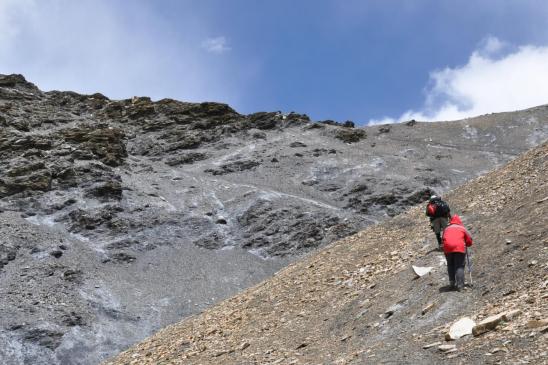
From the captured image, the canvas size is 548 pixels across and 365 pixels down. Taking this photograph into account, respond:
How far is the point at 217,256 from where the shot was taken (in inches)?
1746

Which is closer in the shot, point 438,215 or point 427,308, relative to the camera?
point 427,308

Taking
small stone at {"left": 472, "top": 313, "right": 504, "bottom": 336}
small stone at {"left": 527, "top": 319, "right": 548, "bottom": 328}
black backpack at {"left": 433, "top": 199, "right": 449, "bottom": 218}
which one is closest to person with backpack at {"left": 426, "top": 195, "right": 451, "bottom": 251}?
black backpack at {"left": 433, "top": 199, "right": 449, "bottom": 218}

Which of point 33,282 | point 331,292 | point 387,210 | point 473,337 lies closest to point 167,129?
point 387,210

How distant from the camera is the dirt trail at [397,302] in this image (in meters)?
9.65

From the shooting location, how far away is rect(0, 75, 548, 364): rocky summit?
32.9m

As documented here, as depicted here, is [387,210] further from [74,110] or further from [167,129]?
[74,110]

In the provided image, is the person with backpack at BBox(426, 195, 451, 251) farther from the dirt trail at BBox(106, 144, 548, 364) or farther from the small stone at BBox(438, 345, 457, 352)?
the small stone at BBox(438, 345, 457, 352)

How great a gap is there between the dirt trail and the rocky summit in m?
0.63

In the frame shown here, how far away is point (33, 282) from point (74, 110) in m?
57.4

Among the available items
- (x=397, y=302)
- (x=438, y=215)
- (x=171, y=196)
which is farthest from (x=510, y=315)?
(x=171, y=196)

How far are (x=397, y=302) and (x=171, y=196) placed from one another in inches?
1765

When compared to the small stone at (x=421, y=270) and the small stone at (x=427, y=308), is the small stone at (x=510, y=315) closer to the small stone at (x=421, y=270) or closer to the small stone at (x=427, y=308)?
the small stone at (x=427, y=308)

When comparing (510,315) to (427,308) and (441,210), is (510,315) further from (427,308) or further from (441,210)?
(441,210)

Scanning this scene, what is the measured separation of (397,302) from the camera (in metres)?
13.3
